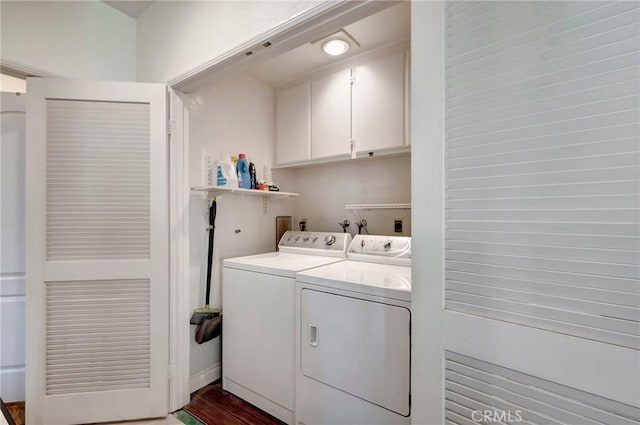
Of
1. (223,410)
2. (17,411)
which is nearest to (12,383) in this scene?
(17,411)

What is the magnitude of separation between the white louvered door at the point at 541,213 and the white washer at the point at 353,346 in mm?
446

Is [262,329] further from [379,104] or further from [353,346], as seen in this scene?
[379,104]

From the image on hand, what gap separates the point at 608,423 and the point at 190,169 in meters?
2.22

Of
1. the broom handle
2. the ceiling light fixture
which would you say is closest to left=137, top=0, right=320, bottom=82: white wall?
the ceiling light fixture

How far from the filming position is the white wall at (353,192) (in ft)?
7.66

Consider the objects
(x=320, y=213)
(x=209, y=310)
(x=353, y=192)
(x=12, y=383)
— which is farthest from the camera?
(x=320, y=213)

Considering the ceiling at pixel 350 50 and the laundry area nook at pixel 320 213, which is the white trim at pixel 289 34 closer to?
the laundry area nook at pixel 320 213

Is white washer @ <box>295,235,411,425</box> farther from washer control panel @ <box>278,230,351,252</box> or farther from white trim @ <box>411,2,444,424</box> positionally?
washer control panel @ <box>278,230,351,252</box>

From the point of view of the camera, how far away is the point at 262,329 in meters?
1.75

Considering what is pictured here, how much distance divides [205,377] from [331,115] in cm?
225

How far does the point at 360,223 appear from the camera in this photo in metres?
2.52

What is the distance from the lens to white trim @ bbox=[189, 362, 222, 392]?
197 cm

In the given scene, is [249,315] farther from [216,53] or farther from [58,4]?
[58,4]

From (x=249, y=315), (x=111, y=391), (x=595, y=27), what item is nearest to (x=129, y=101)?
(x=249, y=315)
